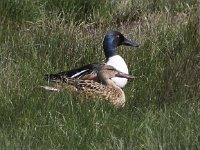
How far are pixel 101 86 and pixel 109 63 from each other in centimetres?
72

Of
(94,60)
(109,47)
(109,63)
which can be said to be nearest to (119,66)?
(109,63)

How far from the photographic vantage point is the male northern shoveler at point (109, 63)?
7438 mm

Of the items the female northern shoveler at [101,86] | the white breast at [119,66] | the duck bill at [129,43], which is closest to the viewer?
the female northern shoveler at [101,86]

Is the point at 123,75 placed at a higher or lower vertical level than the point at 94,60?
higher

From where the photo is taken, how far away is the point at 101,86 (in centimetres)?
733

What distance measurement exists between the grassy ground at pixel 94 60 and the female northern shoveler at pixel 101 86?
0.39 feet

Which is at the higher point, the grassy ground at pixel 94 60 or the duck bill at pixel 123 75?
the grassy ground at pixel 94 60

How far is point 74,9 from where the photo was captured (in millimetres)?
10023

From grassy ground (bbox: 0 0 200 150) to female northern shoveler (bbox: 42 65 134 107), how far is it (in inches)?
4.7

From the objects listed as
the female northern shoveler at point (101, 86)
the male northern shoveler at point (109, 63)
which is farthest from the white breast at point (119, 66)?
the female northern shoveler at point (101, 86)

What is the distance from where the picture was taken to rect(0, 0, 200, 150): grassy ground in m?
5.66

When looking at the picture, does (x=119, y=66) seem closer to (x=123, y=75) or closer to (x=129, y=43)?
A: (x=123, y=75)

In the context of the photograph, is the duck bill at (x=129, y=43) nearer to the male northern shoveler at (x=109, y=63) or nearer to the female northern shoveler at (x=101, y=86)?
the male northern shoveler at (x=109, y=63)

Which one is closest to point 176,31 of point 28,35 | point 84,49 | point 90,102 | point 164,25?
point 164,25
